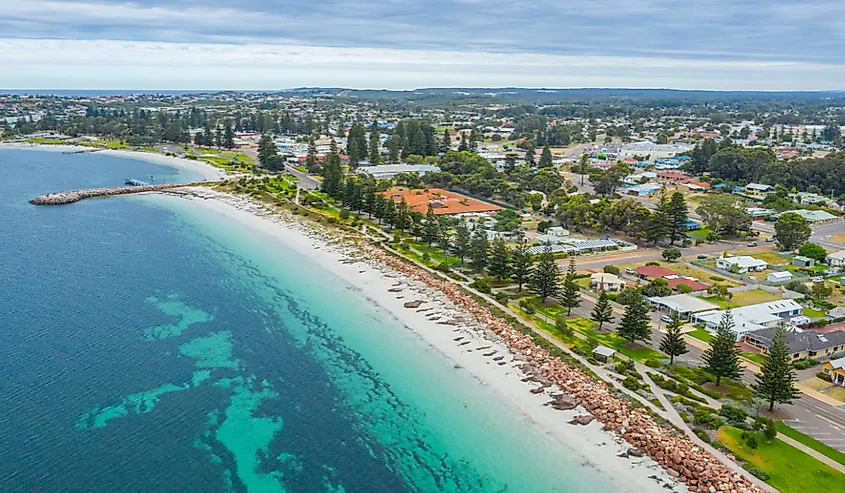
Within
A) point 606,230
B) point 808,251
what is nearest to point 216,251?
point 606,230

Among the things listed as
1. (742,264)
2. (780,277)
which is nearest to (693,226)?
(742,264)

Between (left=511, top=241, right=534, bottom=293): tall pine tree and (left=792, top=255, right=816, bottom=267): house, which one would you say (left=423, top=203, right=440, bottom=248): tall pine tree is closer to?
(left=511, top=241, right=534, bottom=293): tall pine tree

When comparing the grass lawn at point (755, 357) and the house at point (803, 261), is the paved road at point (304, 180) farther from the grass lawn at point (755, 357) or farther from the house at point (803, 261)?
the grass lawn at point (755, 357)

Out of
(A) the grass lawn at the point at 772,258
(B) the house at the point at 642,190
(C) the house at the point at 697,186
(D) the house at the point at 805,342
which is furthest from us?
(C) the house at the point at 697,186

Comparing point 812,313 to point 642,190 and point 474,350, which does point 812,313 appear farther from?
point 642,190

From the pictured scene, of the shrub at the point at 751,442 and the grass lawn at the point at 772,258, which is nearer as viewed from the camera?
the shrub at the point at 751,442

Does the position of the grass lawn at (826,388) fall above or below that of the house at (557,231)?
below

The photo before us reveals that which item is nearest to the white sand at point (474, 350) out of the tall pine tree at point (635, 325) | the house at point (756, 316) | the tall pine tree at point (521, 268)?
the tall pine tree at point (521, 268)
